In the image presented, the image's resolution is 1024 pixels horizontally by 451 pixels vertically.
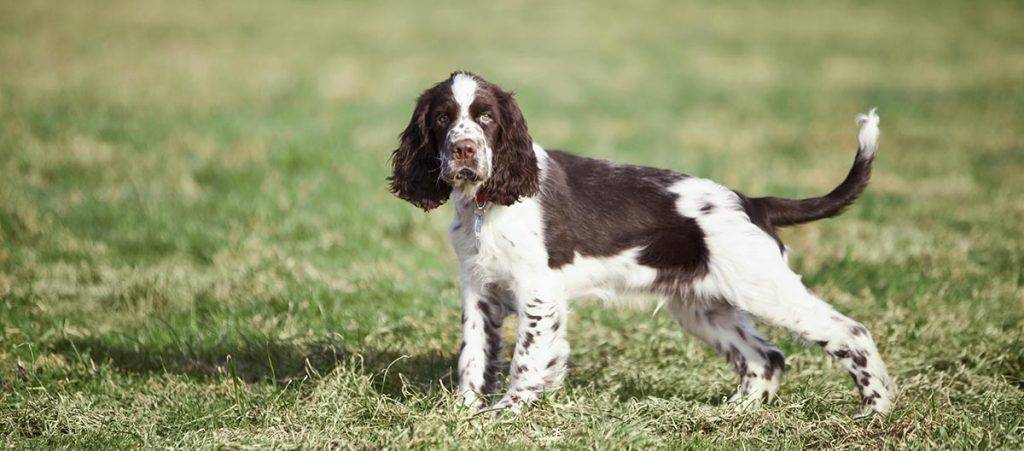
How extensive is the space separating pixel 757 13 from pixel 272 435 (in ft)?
90.5

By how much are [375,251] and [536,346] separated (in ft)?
10.7

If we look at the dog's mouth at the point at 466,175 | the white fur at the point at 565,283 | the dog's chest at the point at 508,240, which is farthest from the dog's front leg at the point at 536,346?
the dog's mouth at the point at 466,175

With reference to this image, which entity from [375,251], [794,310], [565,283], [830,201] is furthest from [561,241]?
[375,251]

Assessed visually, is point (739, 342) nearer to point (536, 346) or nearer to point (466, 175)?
point (536, 346)

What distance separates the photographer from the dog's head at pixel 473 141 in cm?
452

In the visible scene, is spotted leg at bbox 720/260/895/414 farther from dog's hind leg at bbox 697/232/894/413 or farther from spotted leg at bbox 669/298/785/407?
spotted leg at bbox 669/298/785/407

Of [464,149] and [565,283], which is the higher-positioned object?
[464,149]

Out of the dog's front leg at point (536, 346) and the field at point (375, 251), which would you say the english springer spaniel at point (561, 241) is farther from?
the field at point (375, 251)

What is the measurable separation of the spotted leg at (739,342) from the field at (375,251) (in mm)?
142

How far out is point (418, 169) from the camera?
15.9 ft

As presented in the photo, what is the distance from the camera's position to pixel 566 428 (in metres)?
4.40

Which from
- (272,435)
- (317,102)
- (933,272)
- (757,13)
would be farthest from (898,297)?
(757,13)

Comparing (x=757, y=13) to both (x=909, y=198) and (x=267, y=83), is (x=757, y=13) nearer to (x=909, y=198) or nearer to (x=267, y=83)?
(x=267, y=83)

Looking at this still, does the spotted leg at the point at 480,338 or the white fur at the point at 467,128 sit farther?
the spotted leg at the point at 480,338
